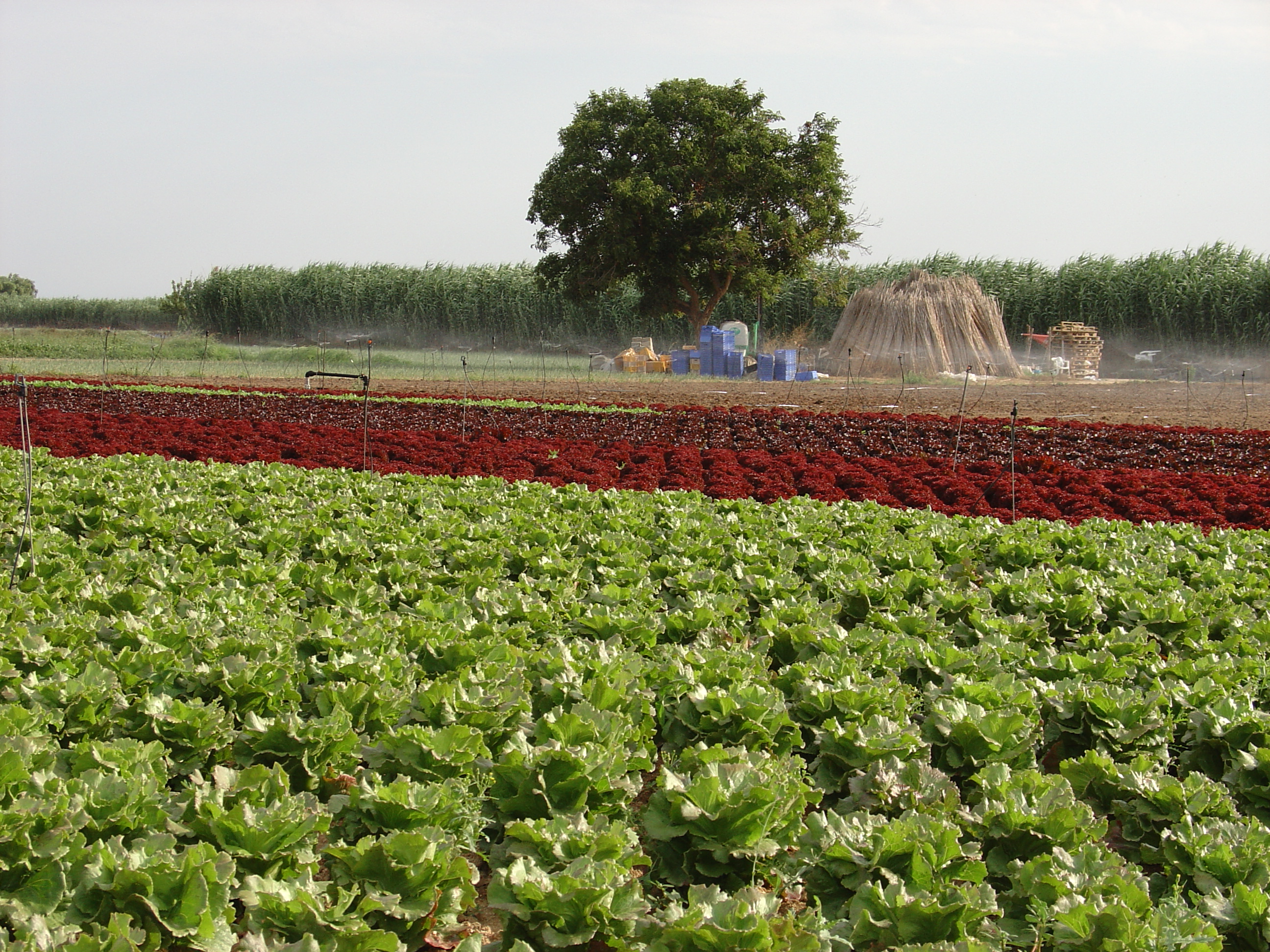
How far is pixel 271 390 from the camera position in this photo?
806 inches

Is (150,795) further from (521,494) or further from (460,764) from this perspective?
(521,494)

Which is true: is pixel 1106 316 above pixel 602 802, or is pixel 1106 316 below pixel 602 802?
above

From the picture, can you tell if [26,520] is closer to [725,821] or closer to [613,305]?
[725,821]

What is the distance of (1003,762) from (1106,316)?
1518 inches

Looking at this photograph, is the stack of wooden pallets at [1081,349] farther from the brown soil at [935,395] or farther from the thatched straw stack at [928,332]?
the thatched straw stack at [928,332]

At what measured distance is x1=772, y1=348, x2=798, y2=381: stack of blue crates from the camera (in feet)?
95.7

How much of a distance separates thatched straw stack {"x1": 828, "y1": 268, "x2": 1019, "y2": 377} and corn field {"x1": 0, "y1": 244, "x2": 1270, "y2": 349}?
6.30 meters

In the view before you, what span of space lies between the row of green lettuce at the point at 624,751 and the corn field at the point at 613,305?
35.0m

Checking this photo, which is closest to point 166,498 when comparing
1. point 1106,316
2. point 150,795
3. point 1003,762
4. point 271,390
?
point 150,795

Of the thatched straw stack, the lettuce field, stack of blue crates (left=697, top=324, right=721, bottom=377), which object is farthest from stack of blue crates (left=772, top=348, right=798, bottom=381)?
the lettuce field

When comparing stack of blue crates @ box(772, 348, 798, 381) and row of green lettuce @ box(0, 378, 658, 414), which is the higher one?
stack of blue crates @ box(772, 348, 798, 381)

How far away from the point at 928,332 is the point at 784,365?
5.41 meters

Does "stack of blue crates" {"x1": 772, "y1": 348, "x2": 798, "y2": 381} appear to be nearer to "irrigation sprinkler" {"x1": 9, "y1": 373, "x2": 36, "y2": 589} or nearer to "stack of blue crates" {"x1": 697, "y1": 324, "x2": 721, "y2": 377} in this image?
"stack of blue crates" {"x1": 697, "y1": 324, "x2": 721, "y2": 377}

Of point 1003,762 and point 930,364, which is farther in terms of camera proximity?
point 930,364
